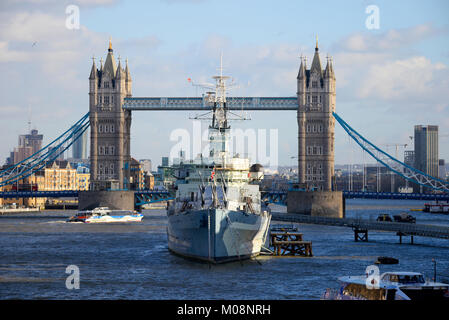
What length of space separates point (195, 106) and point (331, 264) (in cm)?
8487

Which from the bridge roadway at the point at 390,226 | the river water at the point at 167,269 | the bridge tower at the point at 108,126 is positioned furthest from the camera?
the bridge tower at the point at 108,126

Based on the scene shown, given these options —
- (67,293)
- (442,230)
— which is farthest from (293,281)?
(442,230)

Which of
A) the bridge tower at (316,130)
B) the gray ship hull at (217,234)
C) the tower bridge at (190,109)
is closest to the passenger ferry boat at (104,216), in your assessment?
the tower bridge at (190,109)

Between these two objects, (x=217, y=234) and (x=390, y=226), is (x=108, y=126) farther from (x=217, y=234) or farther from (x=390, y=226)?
(x=217, y=234)

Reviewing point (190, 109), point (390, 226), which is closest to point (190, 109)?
point (190, 109)

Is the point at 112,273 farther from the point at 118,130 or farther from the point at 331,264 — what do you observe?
→ the point at 118,130

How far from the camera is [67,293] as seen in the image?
130 feet

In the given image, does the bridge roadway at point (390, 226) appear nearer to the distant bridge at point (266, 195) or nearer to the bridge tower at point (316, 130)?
the distant bridge at point (266, 195)

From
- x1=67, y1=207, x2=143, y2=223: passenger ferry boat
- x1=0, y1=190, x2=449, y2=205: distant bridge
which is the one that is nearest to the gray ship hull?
x1=67, y1=207, x2=143, y2=223: passenger ferry boat

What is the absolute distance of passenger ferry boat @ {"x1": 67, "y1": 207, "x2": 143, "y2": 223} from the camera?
115m

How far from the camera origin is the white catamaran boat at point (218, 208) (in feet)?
157

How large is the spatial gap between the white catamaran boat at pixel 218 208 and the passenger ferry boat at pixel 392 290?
16.8 m
